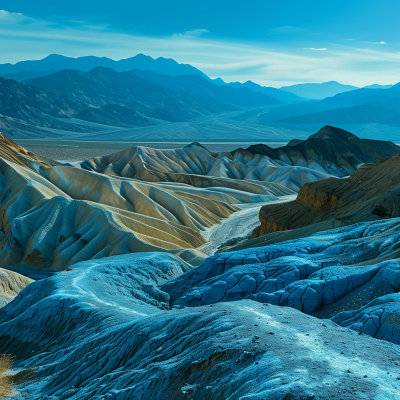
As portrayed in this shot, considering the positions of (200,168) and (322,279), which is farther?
(200,168)

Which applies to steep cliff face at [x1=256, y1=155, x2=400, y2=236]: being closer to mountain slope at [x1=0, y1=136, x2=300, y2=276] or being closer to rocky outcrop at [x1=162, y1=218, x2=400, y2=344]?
mountain slope at [x1=0, y1=136, x2=300, y2=276]

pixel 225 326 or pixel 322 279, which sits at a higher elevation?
pixel 225 326

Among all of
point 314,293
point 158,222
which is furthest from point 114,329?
point 158,222

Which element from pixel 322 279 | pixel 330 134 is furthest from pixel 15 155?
pixel 330 134

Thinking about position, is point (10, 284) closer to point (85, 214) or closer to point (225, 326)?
point (85, 214)

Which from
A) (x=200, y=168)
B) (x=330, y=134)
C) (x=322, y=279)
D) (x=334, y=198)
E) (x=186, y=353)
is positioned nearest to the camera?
(x=186, y=353)

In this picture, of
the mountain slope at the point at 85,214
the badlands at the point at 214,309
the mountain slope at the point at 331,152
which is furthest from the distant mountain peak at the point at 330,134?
the badlands at the point at 214,309

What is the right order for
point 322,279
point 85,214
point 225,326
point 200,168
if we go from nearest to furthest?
point 225,326
point 322,279
point 85,214
point 200,168

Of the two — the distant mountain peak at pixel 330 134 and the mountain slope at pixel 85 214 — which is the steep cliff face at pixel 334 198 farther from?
the distant mountain peak at pixel 330 134
